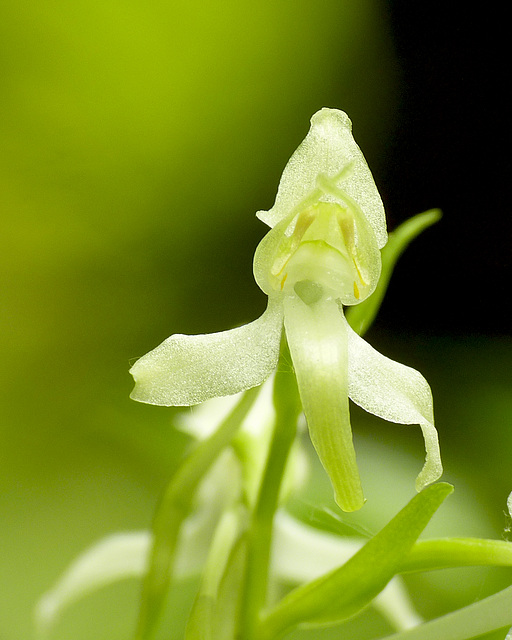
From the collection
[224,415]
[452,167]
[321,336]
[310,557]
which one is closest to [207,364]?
[321,336]

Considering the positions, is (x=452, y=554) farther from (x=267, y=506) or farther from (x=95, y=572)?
(x=95, y=572)

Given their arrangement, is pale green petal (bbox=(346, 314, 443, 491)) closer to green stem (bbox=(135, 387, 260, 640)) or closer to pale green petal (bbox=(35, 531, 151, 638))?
green stem (bbox=(135, 387, 260, 640))

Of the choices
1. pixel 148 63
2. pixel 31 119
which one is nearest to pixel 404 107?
pixel 148 63

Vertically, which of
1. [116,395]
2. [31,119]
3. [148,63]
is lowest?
[116,395]

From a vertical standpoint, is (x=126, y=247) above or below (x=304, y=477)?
above

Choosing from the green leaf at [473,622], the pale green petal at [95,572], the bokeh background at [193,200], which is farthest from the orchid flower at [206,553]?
the bokeh background at [193,200]

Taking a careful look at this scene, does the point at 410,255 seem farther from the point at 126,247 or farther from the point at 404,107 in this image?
the point at 126,247

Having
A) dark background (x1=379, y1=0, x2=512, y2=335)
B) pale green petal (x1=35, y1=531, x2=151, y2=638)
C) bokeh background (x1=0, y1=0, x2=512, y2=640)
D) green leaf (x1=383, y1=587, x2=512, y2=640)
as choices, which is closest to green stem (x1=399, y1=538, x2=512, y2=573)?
green leaf (x1=383, y1=587, x2=512, y2=640)
